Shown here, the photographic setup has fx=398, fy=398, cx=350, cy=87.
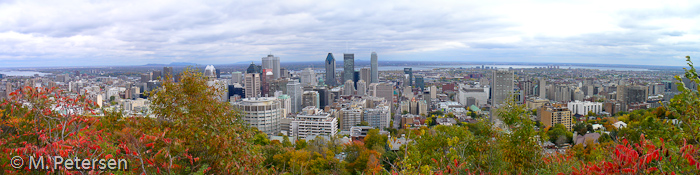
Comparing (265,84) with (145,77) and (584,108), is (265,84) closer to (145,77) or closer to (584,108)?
(145,77)

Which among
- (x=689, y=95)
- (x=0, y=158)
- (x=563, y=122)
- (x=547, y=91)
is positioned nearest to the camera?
(x=689, y=95)

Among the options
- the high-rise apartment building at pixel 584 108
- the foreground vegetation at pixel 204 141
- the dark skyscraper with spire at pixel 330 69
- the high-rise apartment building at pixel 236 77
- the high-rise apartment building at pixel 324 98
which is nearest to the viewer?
the foreground vegetation at pixel 204 141

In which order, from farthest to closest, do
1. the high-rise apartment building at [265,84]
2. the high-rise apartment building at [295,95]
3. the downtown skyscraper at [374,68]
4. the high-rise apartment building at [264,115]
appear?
the downtown skyscraper at [374,68]
the high-rise apartment building at [265,84]
the high-rise apartment building at [295,95]
the high-rise apartment building at [264,115]

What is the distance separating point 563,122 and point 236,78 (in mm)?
31224

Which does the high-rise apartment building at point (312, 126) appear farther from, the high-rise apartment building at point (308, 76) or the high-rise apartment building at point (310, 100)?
the high-rise apartment building at point (308, 76)

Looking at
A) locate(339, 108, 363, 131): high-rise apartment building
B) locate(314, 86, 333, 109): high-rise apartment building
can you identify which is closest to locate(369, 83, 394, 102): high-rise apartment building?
locate(314, 86, 333, 109): high-rise apartment building

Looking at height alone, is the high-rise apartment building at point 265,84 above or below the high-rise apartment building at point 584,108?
above

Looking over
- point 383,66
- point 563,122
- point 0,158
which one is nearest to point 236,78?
point 383,66

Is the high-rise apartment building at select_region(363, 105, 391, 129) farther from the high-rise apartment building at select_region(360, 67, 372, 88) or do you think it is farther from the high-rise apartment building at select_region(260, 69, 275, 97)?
the high-rise apartment building at select_region(360, 67, 372, 88)

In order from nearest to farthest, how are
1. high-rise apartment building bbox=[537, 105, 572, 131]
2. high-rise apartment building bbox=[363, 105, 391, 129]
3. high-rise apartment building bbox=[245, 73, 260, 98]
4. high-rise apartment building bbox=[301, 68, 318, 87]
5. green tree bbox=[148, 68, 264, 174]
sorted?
green tree bbox=[148, 68, 264, 174], high-rise apartment building bbox=[537, 105, 572, 131], high-rise apartment building bbox=[363, 105, 391, 129], high-rise apartment building bbox=[245, 73, 260, 98], high-rise apartment building bbox=[301, 68, 318, 87]

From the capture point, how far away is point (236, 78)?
130 feet

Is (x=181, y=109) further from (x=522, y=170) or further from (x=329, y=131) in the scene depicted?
(x=329, y=131)

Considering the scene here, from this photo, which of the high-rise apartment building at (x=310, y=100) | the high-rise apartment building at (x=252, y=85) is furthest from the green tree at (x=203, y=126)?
the high-rise apartment building at (x=252, y=85)

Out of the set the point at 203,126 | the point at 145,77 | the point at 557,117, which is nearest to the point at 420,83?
the point at 145,77
